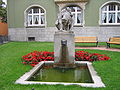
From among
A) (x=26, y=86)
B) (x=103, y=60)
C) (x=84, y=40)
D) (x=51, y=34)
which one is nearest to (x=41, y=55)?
(x=103, y=60)

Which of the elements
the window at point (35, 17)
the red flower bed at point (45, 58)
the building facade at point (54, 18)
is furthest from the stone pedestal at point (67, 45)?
the window at point (35, 17)

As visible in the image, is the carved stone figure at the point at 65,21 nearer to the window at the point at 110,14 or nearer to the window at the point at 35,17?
the window at the point at 110,14

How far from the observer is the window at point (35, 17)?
18.2 meters

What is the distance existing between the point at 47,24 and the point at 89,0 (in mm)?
5232

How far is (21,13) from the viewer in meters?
17.6

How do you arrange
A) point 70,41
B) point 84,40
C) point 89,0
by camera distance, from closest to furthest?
point 70,41 < point 84,40 < point 89,0

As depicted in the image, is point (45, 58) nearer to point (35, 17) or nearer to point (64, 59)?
point (64, 59)

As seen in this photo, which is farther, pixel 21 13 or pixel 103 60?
pixel 21 13

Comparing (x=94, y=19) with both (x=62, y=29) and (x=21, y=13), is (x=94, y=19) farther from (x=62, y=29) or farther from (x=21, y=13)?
(x=62, y=29)

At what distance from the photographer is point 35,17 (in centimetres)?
1836

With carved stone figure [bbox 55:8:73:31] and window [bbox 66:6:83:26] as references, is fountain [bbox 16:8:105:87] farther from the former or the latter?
window [bbox 66:6:83:26]

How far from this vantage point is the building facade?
52.8 ft

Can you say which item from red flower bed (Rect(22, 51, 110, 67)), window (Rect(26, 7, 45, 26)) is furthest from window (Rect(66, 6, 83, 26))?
red flower bed (Rect(22, 51, 110, 67))

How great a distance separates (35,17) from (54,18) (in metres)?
2.89
